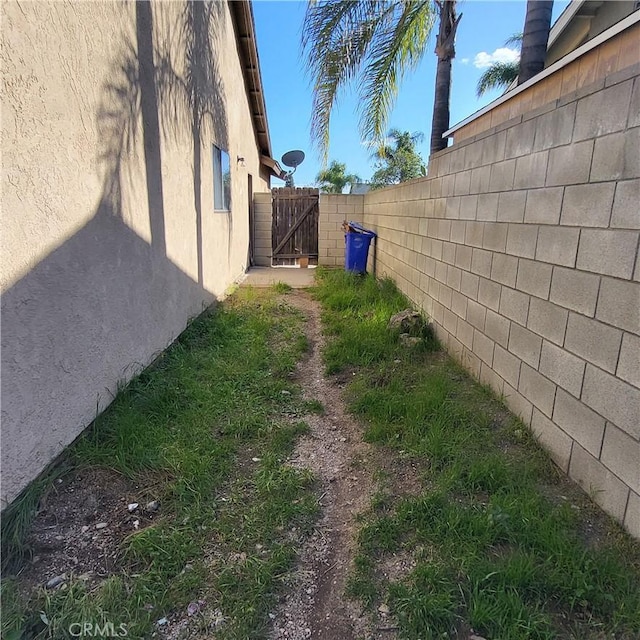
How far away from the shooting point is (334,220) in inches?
414

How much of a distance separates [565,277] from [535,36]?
331cm

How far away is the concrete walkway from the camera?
8.80m

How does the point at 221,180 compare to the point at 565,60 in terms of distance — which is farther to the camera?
the point at 221,180

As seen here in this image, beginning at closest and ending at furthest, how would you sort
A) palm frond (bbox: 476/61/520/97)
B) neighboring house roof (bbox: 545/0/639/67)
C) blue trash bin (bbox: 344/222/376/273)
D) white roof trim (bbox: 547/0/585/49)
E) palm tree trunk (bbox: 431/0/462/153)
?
palm tree trunk (bbox: 431/0/462/153) < neighboring house roof (bbox: 545/0/639/67) < white roof trim (bbox: 547/0/585/49) < blue trash bin (bbox: 344/222/376/273) < palm frond (bbox: 476/61/520/97)

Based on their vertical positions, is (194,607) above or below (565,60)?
below

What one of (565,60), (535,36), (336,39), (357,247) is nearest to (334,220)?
(357,247)

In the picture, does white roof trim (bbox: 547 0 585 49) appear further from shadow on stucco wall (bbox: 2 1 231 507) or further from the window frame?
shadow on stucco wall (bbox: 2 1 231 507)

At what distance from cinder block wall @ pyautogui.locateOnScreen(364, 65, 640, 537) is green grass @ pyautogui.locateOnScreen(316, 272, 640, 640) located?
0.69 ft

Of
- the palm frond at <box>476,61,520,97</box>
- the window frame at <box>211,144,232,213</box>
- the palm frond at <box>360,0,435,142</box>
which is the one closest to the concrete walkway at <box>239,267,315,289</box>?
the window frame at <box>211,144,232,213</box>

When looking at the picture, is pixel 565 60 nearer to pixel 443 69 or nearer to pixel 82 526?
pixel 443 69

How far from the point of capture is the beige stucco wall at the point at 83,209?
198 cm

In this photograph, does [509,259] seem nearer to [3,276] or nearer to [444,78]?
[3,276]

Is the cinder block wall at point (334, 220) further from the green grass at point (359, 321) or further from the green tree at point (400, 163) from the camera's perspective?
the green tree at point (400, 163)

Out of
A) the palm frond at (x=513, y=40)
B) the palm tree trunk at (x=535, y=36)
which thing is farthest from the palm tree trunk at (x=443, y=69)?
the palm frond at (x=513, y=40)
